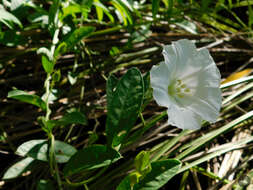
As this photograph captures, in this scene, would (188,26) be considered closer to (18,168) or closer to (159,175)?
(159,175)

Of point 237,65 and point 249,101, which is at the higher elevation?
point 237,65

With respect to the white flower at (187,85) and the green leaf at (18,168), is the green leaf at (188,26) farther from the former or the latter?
the green leaf at (18,168)

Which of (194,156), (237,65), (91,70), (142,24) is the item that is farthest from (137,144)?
(237,65)

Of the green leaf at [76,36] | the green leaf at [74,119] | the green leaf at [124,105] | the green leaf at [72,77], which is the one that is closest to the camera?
the green leaf at [124,105]

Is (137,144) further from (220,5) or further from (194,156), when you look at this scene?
(220,5)

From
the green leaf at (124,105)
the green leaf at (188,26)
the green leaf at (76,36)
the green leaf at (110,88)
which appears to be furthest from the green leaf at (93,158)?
the green leaf at (188,26)

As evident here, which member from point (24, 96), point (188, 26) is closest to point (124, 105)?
point (24, 96)
